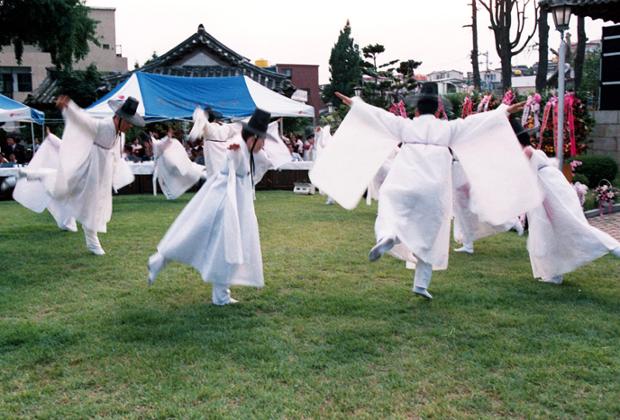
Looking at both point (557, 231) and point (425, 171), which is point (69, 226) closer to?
point (425, 171)

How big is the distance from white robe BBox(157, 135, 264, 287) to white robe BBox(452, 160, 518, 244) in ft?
9.11

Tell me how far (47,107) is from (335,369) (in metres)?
30.1

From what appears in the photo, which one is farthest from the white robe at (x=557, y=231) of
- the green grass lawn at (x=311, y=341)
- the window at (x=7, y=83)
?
the window at (x=7, y=83)

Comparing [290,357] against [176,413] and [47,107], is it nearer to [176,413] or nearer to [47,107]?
[176,413]

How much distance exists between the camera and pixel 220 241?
5.10 metres

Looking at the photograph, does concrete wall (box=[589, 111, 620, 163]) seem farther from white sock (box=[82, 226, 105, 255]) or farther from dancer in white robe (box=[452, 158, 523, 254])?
white sock (box=[82, 226, 105, 255])

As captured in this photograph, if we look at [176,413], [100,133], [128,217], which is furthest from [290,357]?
[128,217]

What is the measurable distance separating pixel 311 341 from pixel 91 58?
43.5 meters

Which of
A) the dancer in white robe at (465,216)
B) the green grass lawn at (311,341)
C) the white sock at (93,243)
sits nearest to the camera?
the green grass lawn at (311,341)

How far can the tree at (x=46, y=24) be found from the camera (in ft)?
70.8

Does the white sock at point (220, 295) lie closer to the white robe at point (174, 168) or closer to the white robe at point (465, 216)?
the white robe at point (465, 216)

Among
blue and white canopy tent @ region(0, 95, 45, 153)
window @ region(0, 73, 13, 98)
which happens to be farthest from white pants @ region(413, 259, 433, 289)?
window @ region(0, 73, 13, 98)

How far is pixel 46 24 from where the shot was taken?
2241 centimetres

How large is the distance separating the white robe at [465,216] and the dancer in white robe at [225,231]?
2673mm
